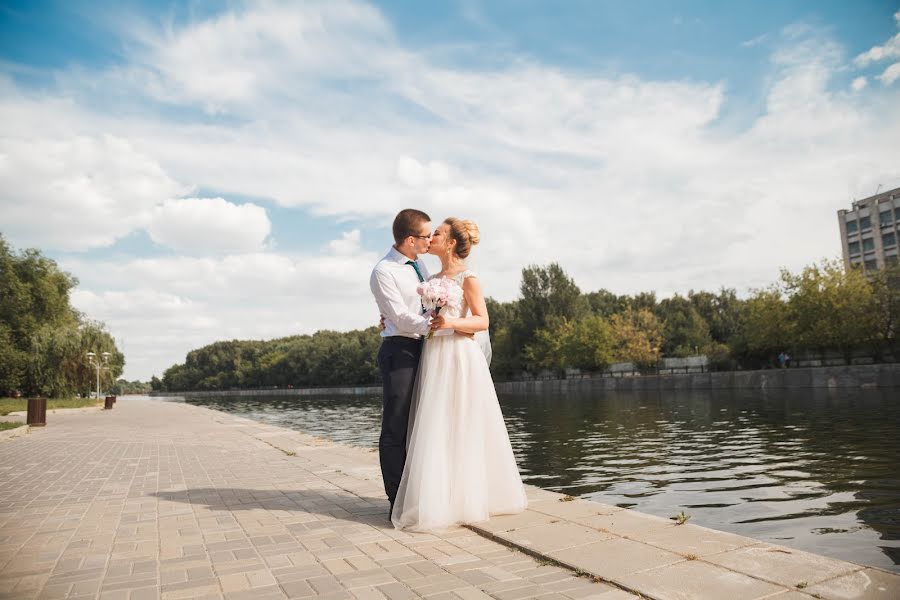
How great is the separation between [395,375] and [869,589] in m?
3.42

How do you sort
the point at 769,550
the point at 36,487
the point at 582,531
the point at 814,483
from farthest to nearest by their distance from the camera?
1. the point at 814,483
2. the point at 36,487
3. the point at 582,531
4. the point at 769,550

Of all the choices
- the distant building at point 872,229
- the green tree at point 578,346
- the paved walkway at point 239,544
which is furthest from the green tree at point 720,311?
the paved walkway at point 239,544

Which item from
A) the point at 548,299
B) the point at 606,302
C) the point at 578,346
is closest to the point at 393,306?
the point at 578,346

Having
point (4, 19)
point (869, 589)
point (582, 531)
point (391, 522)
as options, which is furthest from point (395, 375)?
point (4, 19)

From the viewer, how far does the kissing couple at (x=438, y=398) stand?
4879mm

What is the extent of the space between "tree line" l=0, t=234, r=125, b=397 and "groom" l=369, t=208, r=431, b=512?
146 ft

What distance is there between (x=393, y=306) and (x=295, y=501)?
7.93 feet

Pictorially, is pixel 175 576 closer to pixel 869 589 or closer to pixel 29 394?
pixel 869 589

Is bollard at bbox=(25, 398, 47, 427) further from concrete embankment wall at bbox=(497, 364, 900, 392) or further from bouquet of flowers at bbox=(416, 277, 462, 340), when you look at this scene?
concrete embankment wall at bbox=(497, 364, 900, 392)

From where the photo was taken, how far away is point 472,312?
535 centimetres

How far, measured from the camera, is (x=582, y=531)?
4.48 meters

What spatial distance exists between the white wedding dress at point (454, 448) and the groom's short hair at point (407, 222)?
56 centimetres

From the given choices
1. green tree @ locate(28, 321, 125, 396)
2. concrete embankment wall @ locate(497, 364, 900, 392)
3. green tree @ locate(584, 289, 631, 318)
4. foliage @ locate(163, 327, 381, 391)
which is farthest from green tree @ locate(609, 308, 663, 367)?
foliage @ locate(163, 327, 381, 391)

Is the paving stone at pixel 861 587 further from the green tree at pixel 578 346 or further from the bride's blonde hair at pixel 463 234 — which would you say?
the green tree at pixel 578 346
